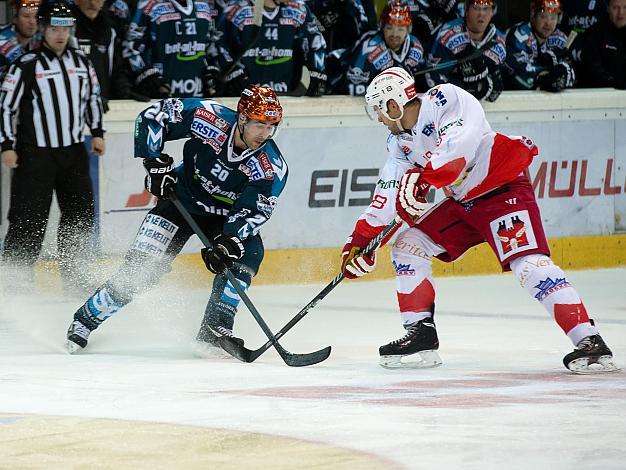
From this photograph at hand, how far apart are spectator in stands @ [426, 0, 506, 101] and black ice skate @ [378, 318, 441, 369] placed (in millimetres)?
3709

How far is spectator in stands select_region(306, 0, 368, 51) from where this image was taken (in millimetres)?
9391

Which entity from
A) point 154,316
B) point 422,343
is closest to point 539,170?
point 154,316

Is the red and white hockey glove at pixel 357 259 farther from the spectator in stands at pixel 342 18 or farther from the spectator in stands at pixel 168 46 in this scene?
the spectator in stands at pixel 342 18

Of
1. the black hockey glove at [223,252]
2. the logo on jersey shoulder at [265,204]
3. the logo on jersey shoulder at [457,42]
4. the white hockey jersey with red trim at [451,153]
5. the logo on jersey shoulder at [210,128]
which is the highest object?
the white hockey jersey with red trim at [451,153]

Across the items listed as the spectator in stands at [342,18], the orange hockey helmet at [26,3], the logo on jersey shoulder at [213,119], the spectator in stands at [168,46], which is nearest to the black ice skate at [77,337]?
the logo on jersey shoulder at [213,119]

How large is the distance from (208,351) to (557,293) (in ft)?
5.06

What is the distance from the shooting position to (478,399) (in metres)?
4.71

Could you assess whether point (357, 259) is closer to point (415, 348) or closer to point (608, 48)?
point (415, 348)

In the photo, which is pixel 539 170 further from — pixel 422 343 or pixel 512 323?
pixel 422 343

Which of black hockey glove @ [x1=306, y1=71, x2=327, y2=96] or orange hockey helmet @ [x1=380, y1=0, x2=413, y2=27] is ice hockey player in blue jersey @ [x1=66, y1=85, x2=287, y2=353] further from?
orange hockey helmet @ [x1=380, y1=0, x2=413, y2=27]

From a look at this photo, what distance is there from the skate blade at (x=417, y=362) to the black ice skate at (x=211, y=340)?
675mm

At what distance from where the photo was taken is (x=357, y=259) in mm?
5547

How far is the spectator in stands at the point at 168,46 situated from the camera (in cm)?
822

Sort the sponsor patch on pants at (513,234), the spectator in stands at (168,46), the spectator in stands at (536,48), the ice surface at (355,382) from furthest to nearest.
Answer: the spectator in stands at (536,48), the spectator in stands at (168,46), the sponsor patch on pants at (513,234), the ice surface at (355,382)
